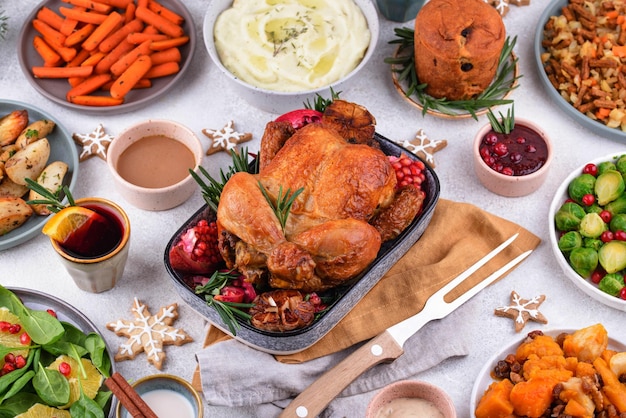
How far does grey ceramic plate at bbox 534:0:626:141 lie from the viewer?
14.4ft

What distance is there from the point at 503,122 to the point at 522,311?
943 millimetres

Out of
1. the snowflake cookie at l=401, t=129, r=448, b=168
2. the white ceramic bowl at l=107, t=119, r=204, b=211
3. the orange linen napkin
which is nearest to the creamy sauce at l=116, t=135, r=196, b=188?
the white ceramic bowl at l=107, t=119, r=204, b=211

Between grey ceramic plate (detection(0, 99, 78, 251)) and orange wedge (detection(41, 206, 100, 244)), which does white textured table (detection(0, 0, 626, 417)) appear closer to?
grey ceramic plate (detection(0, 99, 78, 251))

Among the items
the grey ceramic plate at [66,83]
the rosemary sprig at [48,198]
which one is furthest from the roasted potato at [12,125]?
the rosemary sprig at [48,198]

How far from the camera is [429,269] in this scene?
3.94 meters

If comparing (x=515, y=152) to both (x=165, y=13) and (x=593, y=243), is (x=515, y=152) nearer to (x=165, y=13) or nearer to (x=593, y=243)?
(x=593, y=243)

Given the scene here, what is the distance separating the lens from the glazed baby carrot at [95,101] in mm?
4465

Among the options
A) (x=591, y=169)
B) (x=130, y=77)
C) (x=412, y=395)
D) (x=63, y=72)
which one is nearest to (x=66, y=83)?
(x=63, y=72)

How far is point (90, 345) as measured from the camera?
360cm

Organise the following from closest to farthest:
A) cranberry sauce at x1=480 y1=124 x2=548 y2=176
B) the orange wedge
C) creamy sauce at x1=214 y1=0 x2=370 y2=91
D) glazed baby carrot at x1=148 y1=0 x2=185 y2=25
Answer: the orange wedge
cranberry sauce at x1=480 y1=124 x2=548 y2=176
creamy sauce at x1=214 y1=0 x2=370 y2=91
glazed baby carrot at x1=148 y1=0 x2=185 y2=25

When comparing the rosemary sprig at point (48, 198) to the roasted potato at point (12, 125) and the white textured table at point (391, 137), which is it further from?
the roasted potato at point (12, 125)

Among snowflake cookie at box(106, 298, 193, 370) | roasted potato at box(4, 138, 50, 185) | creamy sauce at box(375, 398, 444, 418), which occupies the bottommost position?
snowflake cookie at box(106, 298, 193, 370)

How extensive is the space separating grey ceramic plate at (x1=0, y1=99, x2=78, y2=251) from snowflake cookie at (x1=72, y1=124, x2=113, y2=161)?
0.08 meters

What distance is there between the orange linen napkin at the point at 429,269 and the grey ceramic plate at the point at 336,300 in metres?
0.07
